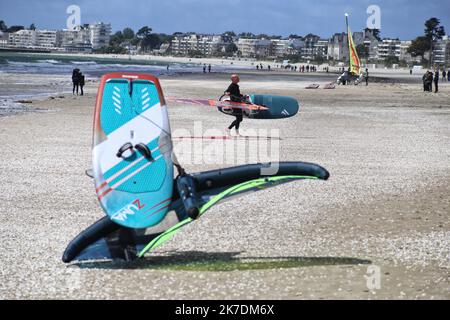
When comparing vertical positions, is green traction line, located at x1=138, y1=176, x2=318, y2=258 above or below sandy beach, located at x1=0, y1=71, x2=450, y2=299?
above

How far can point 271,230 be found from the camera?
1110cm

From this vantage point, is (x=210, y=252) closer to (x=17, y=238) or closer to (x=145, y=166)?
(x=145, y=166)

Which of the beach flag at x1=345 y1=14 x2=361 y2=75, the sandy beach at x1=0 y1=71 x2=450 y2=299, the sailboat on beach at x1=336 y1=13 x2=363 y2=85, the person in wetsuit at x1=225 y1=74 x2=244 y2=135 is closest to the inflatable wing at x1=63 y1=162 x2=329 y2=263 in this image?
the sandy beach at x1=0 y1=71 x2=450 y2=299

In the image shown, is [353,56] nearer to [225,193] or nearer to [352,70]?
[352,70]

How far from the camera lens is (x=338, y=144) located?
872 inches

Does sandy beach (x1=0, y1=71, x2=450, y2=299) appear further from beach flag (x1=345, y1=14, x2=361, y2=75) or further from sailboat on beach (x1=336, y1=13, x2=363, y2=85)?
sailboat on beach (x1=336, y1=13, x2=363, y2=85)

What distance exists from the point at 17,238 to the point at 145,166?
2.53 metres

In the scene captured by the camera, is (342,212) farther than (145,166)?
Yes

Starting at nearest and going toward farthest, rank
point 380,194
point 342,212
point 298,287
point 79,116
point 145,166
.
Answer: point 298,287
point 145,166
point 342,212
point 380,194
point 79,116

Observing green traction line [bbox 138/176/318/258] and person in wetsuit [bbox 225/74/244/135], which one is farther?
person in wetsuit [bbox 225/74/244/135]

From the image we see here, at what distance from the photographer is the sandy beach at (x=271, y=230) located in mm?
8438

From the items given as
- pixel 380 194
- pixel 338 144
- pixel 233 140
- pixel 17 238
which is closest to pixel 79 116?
pixel 233 140

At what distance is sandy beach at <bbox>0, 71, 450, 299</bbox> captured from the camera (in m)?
8.44
